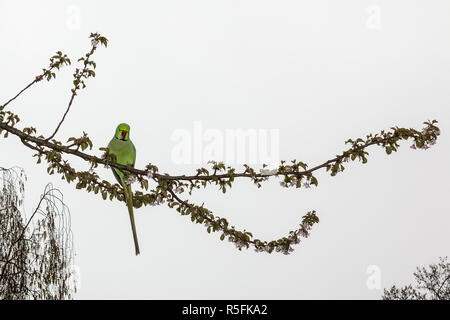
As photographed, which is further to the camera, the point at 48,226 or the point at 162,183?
the point at 48,226

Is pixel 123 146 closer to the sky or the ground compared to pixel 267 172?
closer to the sky

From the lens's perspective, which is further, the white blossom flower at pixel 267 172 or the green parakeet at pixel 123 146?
the green parakeet at pixel 123 146

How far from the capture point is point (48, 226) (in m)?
8.44

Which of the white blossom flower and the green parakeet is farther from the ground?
the green parakeet

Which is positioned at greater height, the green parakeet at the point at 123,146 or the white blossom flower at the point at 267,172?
the green parakeet at the point at 123,146

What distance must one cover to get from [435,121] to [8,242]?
6.29 metres

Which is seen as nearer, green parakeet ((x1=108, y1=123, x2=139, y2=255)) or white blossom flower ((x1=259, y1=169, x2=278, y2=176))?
white blossom flower ((x1=259, y1=169, x2=278, y2=176))

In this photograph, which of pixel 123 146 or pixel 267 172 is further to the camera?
pixel 123 146
